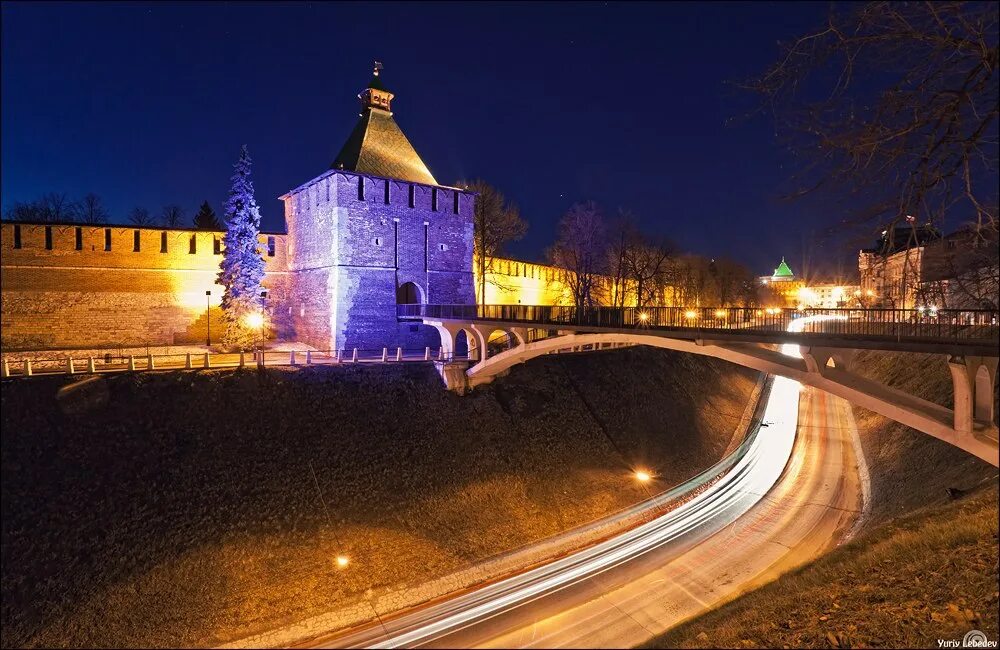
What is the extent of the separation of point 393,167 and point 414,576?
57.0 ft

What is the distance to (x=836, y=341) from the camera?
9.27 metres

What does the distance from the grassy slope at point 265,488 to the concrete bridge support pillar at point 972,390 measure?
900cm

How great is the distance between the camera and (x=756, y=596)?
8.01 m

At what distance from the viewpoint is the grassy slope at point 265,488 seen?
980cm

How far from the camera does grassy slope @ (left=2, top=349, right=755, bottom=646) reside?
32.1 ft

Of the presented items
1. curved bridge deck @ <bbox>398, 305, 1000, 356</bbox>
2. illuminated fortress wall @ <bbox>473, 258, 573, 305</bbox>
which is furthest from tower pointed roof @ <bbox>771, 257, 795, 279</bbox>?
curved bridge deck @ <bbox>398, 305, 1000, 356</bbox>

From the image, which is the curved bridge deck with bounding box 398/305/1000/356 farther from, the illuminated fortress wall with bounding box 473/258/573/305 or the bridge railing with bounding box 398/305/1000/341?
the illuminated fortress wall with bounding box 473/258/573/305

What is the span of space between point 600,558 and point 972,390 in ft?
A: 26.9

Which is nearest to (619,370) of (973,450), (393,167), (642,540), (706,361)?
(706,361)

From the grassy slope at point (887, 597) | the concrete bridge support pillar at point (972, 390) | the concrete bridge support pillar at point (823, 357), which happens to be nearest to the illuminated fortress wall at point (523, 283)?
the concrete bridge support pillar at point (823, 357)

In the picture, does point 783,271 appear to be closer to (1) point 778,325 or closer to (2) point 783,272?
(2) point 783,272

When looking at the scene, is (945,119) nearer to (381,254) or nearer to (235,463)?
(235,463)

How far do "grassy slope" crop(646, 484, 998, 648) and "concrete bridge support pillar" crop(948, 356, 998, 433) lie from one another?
1.07 metres

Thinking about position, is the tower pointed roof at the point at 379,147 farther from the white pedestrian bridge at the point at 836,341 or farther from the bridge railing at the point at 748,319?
the white pedestrian bridge at the point at 836,341
